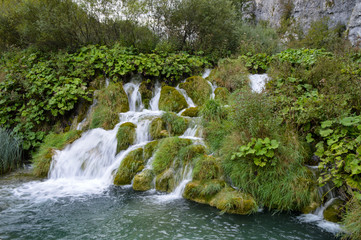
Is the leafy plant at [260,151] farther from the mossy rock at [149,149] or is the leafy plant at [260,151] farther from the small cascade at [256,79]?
the small cascade at [256,79]

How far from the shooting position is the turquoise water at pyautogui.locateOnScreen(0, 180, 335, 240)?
3.90m

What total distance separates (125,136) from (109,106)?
82.1 inches

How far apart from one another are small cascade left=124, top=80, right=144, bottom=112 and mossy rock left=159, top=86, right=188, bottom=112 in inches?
37.1

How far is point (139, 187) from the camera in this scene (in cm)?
577

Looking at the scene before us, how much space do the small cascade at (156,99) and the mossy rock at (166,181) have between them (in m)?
3.85

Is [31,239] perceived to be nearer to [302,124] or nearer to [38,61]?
[302,124]

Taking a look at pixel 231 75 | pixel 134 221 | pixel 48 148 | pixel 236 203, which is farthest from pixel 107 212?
pixel 231 75

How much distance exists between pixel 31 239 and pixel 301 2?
775 inches

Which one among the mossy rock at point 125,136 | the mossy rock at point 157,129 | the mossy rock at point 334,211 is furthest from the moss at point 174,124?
the mossy rock at point 334,211

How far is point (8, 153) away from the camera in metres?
7.20

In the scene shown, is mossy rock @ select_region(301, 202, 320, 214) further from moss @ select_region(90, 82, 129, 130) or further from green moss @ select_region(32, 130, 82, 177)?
green moss @ select_region(32, 130, 82, 177)

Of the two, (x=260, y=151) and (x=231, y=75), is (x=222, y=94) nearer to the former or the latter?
(x=231, y=75)

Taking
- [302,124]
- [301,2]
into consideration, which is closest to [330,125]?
[302,124]

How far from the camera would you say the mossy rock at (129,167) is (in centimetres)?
609
